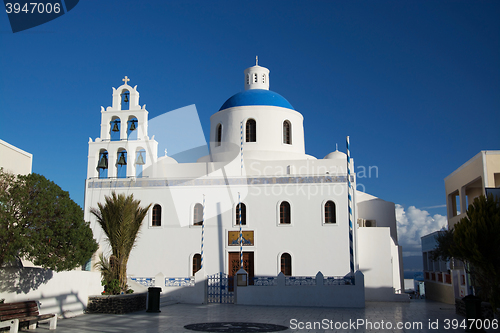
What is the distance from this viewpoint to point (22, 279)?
9.13 m

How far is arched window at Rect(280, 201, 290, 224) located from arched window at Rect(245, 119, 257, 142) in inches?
159

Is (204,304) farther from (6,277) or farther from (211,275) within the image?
(6,277)

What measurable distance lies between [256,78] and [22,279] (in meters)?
16.1

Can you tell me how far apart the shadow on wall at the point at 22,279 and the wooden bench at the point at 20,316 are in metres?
0.58

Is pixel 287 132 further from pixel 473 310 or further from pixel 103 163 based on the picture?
pixel 473 310

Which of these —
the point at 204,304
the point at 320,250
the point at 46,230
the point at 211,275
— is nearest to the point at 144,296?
the point at 204,304

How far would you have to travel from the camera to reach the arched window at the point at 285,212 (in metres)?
17.6

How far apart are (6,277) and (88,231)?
6.53ft

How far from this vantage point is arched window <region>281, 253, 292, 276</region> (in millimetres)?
17078

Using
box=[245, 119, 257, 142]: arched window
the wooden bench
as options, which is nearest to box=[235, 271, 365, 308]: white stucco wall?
the wooden bench

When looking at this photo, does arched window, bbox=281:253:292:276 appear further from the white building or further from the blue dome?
the blue dome

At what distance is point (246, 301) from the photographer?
46.7ft

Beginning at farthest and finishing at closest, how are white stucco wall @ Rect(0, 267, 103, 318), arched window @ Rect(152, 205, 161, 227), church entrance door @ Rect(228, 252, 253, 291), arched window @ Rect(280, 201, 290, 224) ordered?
arched window @ Rect(152, 205, 161, 227), arched window @ Rect(280, 201, 290, 224), church entrance door @ Rect(228, 252, 253, 291), white stucco wall @ Rect(0, 267, 103, 318)

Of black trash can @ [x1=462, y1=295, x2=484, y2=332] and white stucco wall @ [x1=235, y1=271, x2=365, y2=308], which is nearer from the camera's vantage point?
black trash can @ [x1=462, y1=295, x2=484, y2=332]
